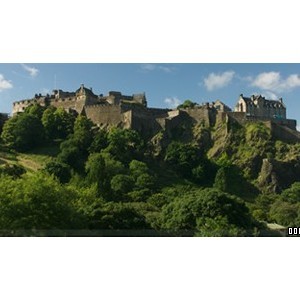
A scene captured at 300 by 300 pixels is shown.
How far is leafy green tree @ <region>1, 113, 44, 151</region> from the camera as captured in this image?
60031 mm

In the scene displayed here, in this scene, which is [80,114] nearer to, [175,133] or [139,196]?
[175,133]

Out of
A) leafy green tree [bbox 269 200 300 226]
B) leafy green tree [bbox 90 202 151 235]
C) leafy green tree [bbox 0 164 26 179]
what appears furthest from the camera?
leafy green tree [bbox 0 164 26 179]

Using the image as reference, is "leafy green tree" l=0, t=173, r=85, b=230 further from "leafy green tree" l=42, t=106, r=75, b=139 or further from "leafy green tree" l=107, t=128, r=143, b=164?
"leafy green tree" l=42, t=106, r=75, b=139

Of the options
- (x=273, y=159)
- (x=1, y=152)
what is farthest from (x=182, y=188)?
(x=1, y=152)

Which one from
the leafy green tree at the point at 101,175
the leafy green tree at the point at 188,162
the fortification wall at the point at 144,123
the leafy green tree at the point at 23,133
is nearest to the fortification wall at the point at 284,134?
the leafy green tree at the point at 188,162

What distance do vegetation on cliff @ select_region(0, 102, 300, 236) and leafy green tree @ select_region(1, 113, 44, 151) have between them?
0.39ft

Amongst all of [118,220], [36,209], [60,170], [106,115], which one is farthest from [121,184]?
[36,209]

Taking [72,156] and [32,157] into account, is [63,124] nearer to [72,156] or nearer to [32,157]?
[32,157]

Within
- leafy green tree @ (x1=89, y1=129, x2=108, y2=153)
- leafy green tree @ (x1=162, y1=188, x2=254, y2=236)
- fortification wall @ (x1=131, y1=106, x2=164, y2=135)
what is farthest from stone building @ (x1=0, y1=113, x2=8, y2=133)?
leafy green tree @ (x1=162, y1=188, x2=254, y2=236)

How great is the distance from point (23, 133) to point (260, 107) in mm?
37667

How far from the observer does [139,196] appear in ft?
153

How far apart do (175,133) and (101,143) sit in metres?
11.0

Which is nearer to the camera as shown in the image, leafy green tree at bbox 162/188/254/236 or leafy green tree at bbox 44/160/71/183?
leafy green tree at bbox 162/188/254/236

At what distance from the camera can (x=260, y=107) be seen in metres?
79.5
